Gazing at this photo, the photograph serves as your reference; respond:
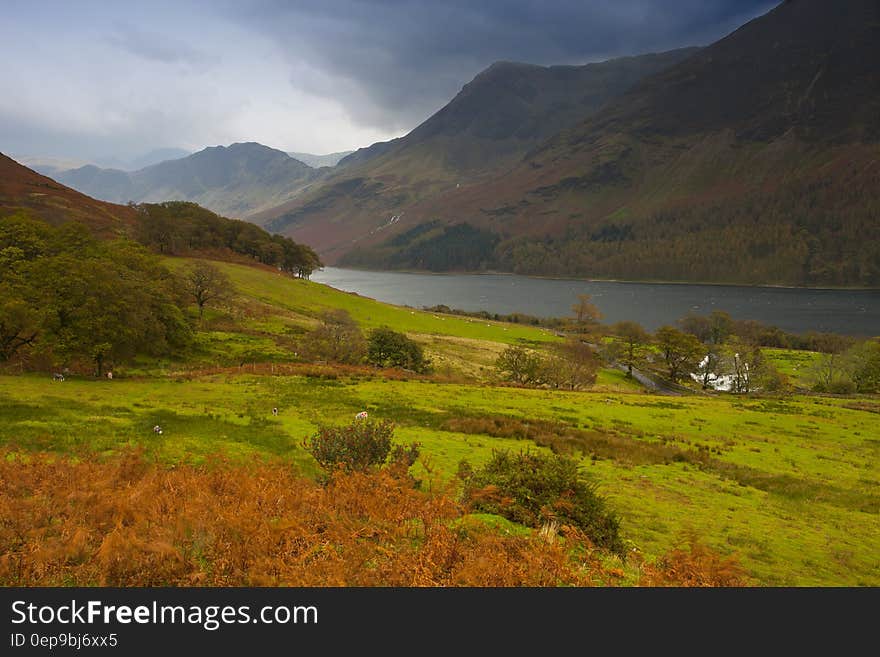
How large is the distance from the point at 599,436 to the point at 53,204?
120554 millimetres

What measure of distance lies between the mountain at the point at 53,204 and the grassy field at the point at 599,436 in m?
70.3

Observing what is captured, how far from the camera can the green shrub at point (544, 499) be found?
12.1 meters

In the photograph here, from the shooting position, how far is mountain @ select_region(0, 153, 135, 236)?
91.6 m

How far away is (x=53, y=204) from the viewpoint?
9856 cm

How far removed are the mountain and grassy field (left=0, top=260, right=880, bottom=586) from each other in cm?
7025

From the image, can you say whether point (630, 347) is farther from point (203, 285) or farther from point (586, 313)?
point (203, 285)

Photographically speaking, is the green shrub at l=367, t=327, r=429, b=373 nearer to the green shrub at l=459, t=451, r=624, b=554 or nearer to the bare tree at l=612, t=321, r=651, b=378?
the green shrub at l=459, t=451, r=624, b=554

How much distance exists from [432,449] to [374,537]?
1256 centimetres

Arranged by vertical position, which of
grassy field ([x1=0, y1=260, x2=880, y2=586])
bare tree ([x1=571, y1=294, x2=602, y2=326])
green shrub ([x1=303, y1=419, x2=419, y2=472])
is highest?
bare tree ([x1=571, y1=294, x2=602, y2=326])

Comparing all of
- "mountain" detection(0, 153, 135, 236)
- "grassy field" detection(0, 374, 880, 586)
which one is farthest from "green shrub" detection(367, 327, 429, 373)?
"mountain" detection(0, 153, 135, 236)

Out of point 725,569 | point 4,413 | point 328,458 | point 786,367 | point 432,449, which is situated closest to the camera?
point 725,569
